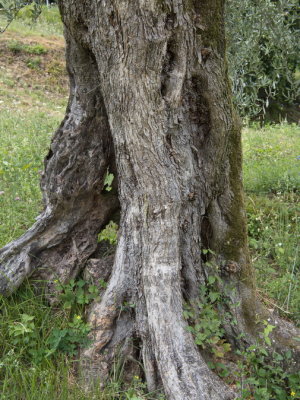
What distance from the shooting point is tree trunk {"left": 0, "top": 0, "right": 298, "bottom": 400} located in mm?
2871

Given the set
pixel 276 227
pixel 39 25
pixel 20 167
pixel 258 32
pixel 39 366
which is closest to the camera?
pixel 39 366

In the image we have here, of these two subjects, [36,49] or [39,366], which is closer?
[39,366]

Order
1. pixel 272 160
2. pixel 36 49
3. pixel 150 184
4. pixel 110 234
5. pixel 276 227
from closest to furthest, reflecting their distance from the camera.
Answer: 1. pixel 150 184
2. pixel 110 234
3. pixel 276 227
4. pixel 272 160
5. pixel 36 49

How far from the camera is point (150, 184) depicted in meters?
3.03

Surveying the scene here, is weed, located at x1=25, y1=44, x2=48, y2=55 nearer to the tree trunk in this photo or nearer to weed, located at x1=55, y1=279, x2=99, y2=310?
the tree trunk

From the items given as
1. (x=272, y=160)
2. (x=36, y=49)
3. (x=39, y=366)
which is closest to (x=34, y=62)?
(x=36, y=49)

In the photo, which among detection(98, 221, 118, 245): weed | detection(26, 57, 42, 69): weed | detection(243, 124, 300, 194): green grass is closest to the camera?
detection(98, 221, 118, 245): weed

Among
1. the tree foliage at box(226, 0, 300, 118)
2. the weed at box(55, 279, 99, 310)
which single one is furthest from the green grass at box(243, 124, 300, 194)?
the weed at box(55, 279, 99, 310)

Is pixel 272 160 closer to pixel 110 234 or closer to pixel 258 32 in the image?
pixel 258 32

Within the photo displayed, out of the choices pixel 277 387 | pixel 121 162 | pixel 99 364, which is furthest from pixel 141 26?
pixel 277 387

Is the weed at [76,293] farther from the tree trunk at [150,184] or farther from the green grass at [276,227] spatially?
the green grass at [276,227]

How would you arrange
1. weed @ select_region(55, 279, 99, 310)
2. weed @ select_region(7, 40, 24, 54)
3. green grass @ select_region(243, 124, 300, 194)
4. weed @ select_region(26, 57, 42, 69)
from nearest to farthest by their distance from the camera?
weed @ select_region(55, 279, 99, 310)
green grass @ select_region(243, 124, 300, 194)
weed @ select_region(26, 57, 42, 69)
weed @ select_region(7, 40, 24, 54)

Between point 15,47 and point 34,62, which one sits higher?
point 15,47

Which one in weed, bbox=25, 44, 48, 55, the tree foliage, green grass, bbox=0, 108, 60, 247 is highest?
the tree foliage
